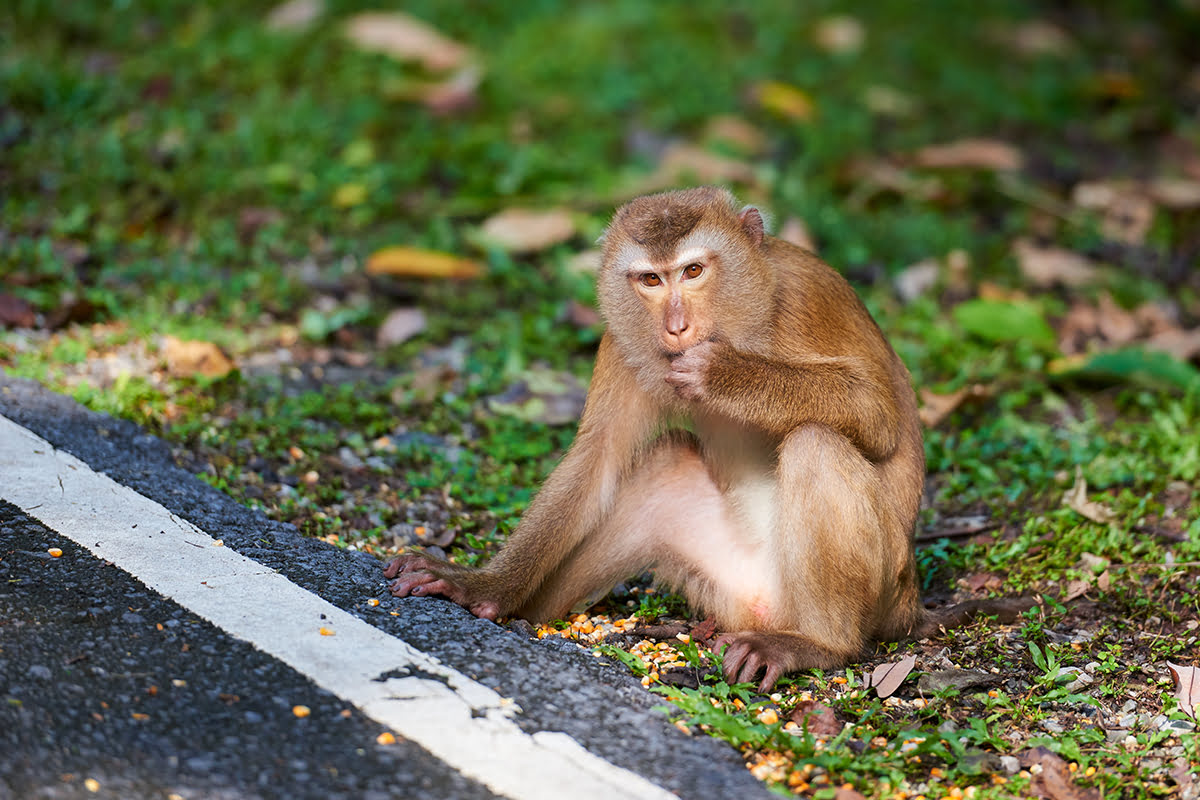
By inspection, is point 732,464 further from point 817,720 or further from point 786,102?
point 786,102

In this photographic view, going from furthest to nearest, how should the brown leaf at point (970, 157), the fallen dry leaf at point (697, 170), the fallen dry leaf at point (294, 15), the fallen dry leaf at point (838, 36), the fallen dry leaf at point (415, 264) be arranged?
the fallen dry leaf at point (838, 36), the fallen dry leaf at point (294, 15), the brown leaf at point (970, 157), the fallen dry leaf at point (697, 170), the fallen dry leaf at point (415, 264)

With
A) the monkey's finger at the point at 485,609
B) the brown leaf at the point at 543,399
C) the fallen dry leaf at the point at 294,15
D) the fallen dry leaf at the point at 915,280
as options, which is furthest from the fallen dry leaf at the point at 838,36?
the monkey's finger at the point at 485,609

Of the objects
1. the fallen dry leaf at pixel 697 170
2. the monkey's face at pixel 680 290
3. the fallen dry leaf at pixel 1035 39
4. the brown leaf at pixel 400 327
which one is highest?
the fallen dry leaf at pixel 1035 39

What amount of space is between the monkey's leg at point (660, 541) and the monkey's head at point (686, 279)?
48 cm

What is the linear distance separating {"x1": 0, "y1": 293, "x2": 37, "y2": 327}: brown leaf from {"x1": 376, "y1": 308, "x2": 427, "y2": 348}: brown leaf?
1.44 meters

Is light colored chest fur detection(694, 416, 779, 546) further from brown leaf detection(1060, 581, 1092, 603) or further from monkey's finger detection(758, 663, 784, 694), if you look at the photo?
brown leaf detection(1060, 581, 1092, 603)

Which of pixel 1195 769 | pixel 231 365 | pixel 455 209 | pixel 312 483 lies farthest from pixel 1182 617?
pixel 455 209

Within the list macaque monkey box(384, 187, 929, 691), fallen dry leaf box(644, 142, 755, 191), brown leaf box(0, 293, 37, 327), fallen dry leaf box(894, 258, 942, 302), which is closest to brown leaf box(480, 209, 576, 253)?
fallen dry leaf box(644, 142, 755, 191)

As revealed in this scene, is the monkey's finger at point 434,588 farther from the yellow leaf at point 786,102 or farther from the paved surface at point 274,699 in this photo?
the yellow leaf at point 786,102

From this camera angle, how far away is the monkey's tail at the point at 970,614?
4.11m

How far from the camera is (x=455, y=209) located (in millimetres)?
7086

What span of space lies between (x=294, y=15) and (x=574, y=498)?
220 inches

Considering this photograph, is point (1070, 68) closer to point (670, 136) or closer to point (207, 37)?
point (670, 136)

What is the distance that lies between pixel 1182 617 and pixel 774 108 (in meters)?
5.29
